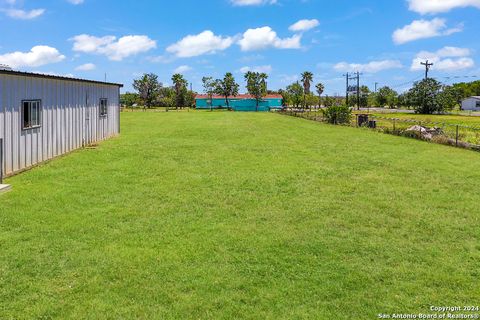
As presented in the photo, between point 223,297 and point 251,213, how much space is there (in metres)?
3.64

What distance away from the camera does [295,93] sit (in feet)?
388

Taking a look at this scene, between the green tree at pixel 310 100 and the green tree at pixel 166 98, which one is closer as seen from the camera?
the green tree at pixel 166 98

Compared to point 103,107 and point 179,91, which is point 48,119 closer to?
point 103,107

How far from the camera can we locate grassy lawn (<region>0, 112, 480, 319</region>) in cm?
491

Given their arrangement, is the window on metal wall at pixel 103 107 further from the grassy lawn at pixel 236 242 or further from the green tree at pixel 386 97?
the green tree at pixel 386 97

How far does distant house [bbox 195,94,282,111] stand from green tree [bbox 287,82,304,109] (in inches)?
235

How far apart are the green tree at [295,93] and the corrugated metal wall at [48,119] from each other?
93.7 metres

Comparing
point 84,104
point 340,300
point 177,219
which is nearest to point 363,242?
point 340,300

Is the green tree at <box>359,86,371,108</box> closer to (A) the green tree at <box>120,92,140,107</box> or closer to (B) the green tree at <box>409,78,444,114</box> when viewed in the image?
(B) the green tree at <box>409,78,444,114</box>

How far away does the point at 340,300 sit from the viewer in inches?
195

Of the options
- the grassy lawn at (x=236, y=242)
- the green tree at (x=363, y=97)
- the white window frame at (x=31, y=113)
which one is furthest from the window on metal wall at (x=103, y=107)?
the green tree at (x=363, y=97)

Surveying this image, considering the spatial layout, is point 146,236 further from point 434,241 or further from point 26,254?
point 434,241

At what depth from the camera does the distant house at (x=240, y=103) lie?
95188mm

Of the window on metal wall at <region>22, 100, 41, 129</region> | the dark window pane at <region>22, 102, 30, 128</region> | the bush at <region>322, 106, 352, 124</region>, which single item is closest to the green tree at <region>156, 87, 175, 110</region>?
the bush at <region>322, 106, 352, 124</region>
